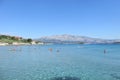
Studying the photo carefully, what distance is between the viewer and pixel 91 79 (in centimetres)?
2741

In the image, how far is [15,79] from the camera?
2711cm

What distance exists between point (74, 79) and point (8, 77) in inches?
403

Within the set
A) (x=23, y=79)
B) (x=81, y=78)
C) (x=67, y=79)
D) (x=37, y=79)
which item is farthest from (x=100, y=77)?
(x=23, y=79)

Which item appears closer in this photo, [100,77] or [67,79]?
[67,79]

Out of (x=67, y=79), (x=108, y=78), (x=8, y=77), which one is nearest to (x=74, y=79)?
(x=67, y=79)

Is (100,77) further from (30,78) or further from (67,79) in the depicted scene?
(30,78)

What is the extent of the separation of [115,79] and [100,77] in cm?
243

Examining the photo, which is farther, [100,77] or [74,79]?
[100,77]

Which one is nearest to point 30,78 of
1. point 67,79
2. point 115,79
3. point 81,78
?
point 67,79

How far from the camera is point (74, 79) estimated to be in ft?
88.6

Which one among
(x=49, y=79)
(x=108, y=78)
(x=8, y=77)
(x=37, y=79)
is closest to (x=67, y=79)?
(x=49, y=79)

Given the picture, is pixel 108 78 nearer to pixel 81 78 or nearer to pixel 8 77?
pixel 81 78

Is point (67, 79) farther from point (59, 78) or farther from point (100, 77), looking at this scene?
point (100, 77)

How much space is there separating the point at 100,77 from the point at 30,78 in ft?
35.9
